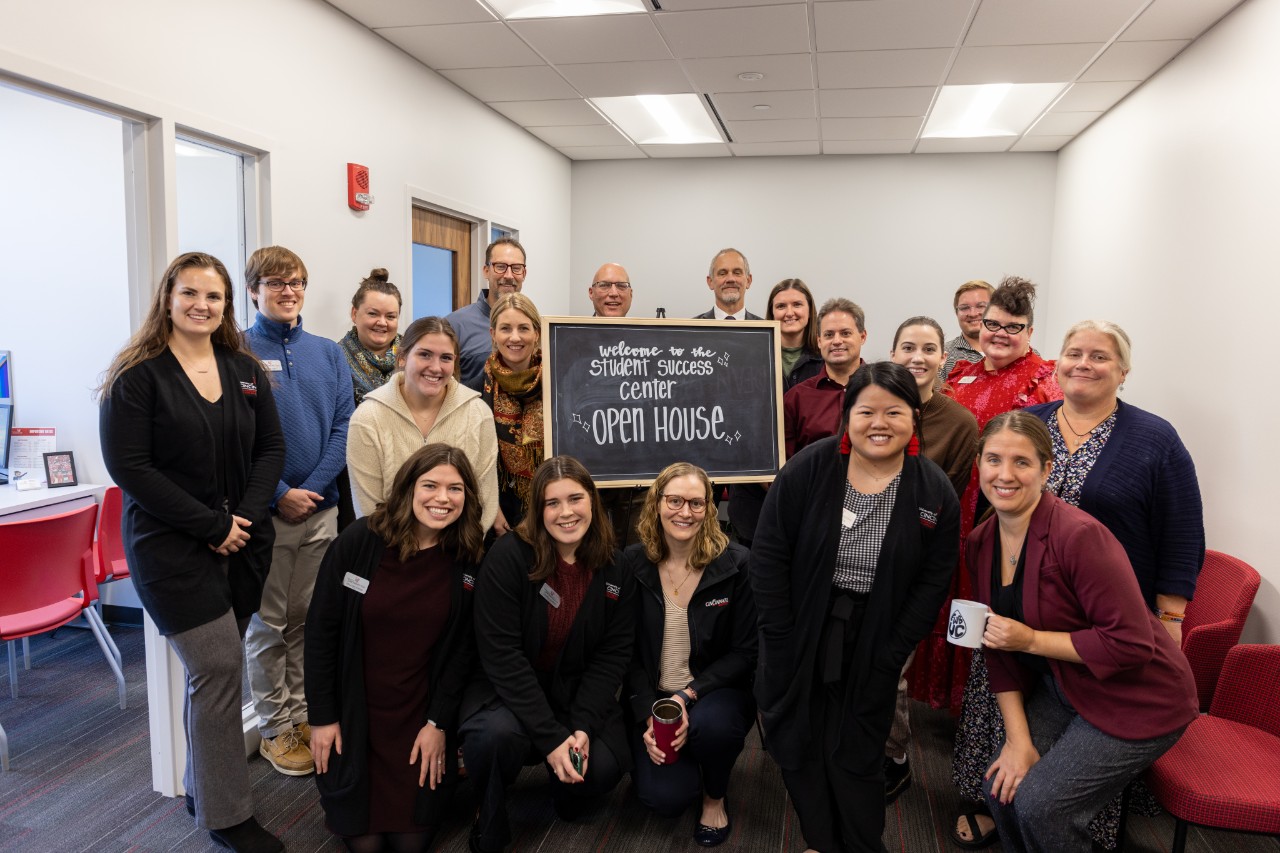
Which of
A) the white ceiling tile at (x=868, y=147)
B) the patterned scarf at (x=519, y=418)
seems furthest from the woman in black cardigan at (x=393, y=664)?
the white ceiling tile at (x=868, y=147)

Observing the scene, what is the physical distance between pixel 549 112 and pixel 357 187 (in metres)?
1.88

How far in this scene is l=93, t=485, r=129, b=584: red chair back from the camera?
327 centimetres

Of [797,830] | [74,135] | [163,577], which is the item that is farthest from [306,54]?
[797,830]

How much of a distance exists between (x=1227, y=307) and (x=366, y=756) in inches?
140

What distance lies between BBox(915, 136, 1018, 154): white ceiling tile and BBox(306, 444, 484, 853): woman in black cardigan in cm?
479

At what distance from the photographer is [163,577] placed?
2.00 metres

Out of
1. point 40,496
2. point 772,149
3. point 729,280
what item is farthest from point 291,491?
point 772,149

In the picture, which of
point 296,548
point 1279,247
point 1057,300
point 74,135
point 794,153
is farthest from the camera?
point 794,153

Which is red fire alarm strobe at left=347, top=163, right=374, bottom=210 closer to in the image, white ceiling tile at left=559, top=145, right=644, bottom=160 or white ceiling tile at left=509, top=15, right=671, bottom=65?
white ceiling tile at left=509, top=15, right=671, bottom=65

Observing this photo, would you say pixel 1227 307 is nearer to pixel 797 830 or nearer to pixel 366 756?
pixel 797 830

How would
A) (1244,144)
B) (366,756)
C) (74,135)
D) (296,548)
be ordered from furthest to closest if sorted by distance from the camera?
(74,135) < (1244,144) < (296,548) < (366,756)

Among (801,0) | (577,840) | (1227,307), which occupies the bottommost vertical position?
(577,840)

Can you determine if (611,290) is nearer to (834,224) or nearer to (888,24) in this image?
(888,24)

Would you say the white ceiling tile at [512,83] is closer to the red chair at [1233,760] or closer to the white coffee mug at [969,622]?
the white coffee mug at [969,622]
